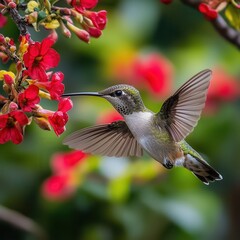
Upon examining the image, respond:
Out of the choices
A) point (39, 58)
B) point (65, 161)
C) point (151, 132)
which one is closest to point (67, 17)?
point (39, 58)

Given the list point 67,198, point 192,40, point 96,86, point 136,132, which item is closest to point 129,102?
point 136,132

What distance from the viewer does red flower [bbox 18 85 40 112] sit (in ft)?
6.11

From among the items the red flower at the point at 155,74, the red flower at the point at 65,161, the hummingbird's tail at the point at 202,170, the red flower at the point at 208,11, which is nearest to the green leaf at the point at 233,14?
the red flower at the point at 208,11

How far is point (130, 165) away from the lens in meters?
4.79

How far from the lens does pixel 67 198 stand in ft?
15.7

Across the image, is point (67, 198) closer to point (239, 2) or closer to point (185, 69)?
point (185, 69)

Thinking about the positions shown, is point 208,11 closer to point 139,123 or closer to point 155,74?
point 139,123

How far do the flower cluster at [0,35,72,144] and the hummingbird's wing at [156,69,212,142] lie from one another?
1.75 feet

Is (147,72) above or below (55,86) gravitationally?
below

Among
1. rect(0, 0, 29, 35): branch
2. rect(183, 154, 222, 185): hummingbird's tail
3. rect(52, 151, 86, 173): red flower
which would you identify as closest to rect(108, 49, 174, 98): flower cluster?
rect(52, 151, 86, 173): red flower

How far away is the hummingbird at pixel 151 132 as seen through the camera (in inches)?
98.9

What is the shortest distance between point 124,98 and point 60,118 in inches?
23.8

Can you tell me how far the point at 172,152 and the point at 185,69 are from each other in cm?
347

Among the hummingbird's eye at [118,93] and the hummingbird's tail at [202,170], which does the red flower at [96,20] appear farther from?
the hummingbird's tail at [202,170]
